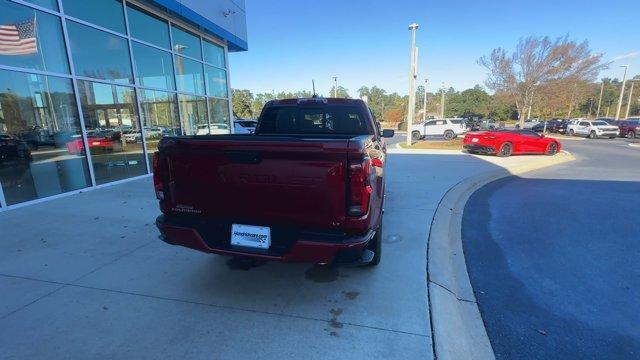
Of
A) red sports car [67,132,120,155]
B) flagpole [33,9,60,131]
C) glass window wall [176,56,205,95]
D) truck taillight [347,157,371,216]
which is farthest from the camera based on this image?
glass window wall [176,56,205,95]

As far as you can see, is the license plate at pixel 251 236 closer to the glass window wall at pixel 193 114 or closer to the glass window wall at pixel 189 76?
the glass window wall at pixel 193 114

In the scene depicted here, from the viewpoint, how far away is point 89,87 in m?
7.72

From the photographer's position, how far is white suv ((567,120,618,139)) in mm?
25938

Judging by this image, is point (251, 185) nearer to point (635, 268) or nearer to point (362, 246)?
point (362, 246)

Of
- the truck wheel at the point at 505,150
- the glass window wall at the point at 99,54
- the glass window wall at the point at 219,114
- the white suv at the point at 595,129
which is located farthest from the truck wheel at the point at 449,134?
the glass window wall at the point at 99,54

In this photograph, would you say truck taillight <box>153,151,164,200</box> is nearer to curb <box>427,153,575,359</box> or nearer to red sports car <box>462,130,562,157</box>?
curb <box>427,153,575,359</box>

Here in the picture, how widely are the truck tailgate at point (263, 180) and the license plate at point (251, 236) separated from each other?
0.06m

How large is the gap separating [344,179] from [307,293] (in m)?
1.35

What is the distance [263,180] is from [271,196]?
0.14 m

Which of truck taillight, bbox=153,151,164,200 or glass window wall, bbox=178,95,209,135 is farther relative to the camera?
glass window wall, bbox=178,95,209,135

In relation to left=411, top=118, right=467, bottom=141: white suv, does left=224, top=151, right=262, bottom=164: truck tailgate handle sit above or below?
→ above

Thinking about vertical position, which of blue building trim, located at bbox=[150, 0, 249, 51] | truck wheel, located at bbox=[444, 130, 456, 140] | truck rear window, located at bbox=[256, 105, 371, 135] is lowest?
truck wheel, located at bbox=[444, 130, 456, 140]

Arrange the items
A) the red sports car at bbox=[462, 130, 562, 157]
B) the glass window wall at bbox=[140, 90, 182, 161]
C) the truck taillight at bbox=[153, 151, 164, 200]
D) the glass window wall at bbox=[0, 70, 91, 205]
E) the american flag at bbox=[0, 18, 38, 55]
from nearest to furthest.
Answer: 1. the truck taillight at bbox=[153, 151, 164, 200]
2. the american flag at bbox=[0, 18, 38, 55]
3. the glass window wall at bbox=[0, 70, 91, 205]
4. the glass window wall at bbox=[140, 90, 182, 161]
5. the red sports car at bbox=[462, 130, 562, 157]

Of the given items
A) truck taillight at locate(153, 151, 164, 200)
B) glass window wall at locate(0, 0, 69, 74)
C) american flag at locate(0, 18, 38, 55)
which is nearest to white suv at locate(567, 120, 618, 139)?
truck taillight at locate(153, 151, 164, 200)
